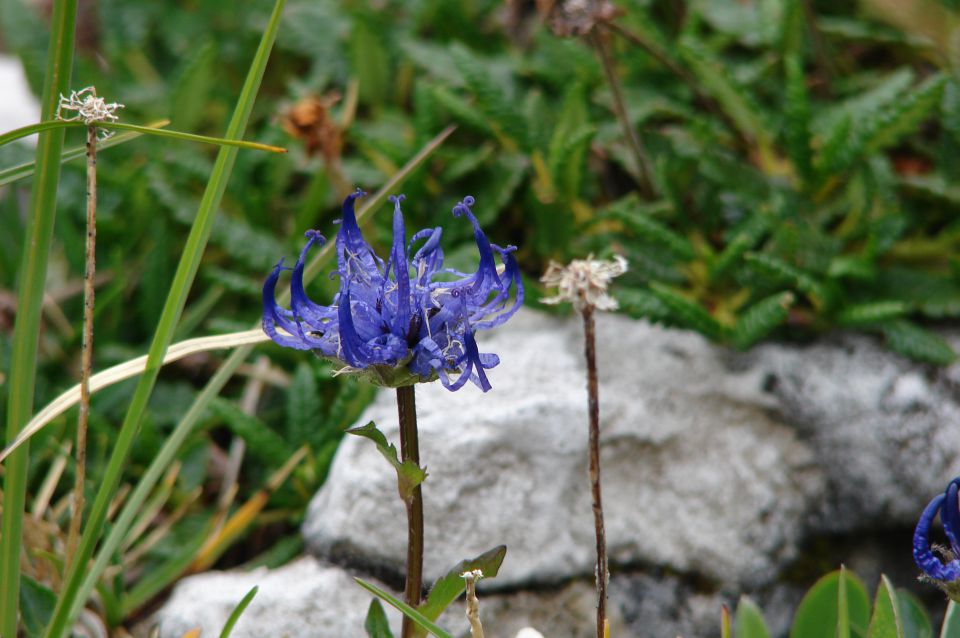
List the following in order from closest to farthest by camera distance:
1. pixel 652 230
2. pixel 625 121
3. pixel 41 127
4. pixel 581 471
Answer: pixel 41 127, pixel 581 471, pixel 652 230, pixel 625 121

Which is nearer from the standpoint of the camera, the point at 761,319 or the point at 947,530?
the point at 947,530

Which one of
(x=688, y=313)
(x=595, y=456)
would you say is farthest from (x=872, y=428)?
(x=595, y=456)

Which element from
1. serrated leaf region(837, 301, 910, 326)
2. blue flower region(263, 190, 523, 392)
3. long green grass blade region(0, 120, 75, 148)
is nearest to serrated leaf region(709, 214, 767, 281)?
serrated leaf region(837, 301, 910, 326)

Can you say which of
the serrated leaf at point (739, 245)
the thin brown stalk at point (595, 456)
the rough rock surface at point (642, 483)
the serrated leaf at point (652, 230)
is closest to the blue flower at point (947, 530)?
the thin brown stalk at point (595, 456)

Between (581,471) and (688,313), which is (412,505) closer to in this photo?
(581,471)

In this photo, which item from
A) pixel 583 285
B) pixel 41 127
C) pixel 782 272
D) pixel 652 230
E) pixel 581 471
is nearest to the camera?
pixel 583 285

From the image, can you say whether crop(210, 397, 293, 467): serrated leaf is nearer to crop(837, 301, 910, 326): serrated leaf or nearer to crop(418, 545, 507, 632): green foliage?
crop(418, 545, 507, 632): green foliage

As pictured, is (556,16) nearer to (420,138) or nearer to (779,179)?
(420,138)
